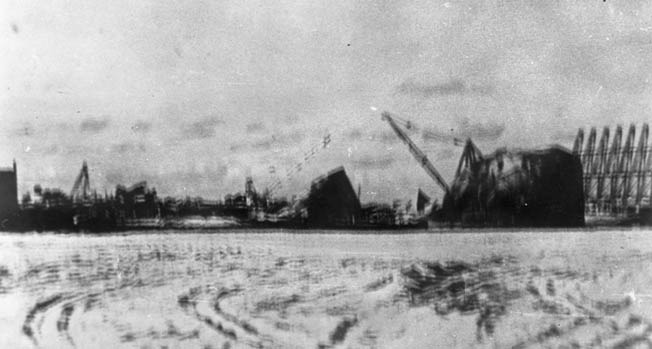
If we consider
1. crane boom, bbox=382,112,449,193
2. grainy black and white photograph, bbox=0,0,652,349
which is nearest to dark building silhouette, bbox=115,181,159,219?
grainy black and white photograph, bbox=0,0,652,349

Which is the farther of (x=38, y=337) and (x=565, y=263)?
(x=38, y=337)

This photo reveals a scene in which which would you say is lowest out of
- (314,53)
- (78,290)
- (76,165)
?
(78,290)

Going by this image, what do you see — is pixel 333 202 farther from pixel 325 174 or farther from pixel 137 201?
pixel 137 201

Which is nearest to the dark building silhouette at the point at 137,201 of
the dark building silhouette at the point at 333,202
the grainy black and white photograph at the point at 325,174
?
the grainy black and white photograph at the point at 325,174

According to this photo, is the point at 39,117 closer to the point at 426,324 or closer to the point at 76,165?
the point at 76,165

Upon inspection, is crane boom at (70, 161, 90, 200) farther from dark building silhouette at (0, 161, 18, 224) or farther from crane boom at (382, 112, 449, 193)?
crane boom at (382, 112, 449, 193)

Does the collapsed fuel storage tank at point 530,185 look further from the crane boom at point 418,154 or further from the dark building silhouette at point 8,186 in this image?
the dark building silhouette at point 8,186

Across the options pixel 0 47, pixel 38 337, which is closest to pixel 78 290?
pixel 38 337
